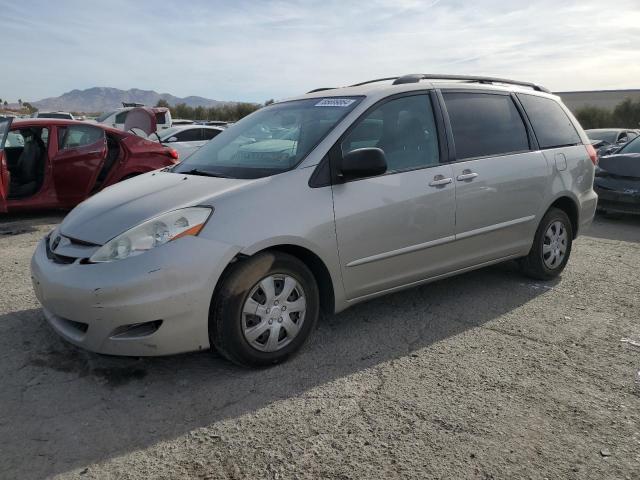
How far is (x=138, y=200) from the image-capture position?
346 cm

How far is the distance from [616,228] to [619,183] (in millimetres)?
842

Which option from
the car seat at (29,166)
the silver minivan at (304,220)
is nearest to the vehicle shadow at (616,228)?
the silver minivan at (304,220)

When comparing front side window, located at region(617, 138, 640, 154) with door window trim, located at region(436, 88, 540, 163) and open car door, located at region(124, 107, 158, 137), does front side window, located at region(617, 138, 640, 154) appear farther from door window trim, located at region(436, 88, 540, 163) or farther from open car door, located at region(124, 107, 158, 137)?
open car door, located at region(124, 107, 158, 137)

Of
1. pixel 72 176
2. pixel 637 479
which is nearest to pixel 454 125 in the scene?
pixel 637 479

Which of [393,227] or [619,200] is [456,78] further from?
[619,200]

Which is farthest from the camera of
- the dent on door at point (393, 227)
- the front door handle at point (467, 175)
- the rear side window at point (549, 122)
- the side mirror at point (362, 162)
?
the rear side window at point (549, 122)

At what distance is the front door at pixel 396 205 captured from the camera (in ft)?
11.8

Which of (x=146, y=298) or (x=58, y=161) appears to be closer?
(x=146, y=298)

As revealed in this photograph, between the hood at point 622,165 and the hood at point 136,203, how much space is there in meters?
7.42

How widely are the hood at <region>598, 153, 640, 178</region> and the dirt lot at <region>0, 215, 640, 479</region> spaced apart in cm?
493

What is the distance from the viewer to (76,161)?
7570 mm

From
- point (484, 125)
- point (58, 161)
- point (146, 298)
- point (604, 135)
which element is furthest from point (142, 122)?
point (604, 135)

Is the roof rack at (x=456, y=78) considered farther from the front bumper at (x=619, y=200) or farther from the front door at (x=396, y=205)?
the front bumper at (x=619, y=200)

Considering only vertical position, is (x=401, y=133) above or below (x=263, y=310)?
above
